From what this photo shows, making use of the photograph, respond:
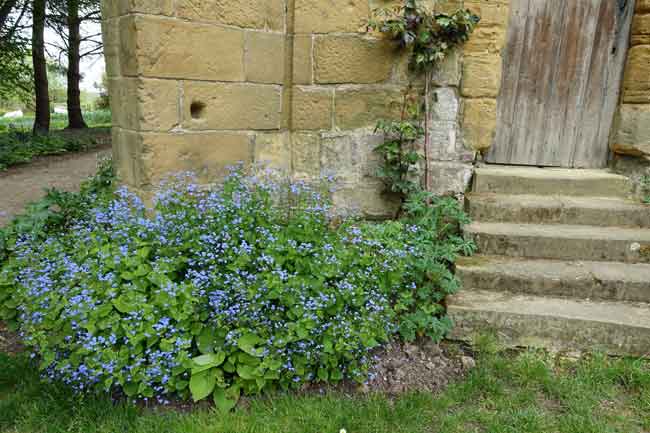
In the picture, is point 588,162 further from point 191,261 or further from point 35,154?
point 35,154

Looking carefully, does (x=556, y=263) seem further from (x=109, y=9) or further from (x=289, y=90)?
(x=109, y=9)

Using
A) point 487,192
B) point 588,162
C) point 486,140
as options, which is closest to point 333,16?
point 486,140

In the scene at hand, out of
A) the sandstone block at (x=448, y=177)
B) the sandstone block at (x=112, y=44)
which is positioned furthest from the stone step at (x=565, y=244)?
the sandstone block at (x=112, y=44)

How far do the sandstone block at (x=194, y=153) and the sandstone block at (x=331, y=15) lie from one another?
93 centimetres

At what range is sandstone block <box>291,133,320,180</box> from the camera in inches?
138

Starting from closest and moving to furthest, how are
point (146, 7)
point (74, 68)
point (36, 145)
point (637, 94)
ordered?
1. point (146, 7)
2. point (637, 94)
3. point (36, 145)
4. point (74, 68)

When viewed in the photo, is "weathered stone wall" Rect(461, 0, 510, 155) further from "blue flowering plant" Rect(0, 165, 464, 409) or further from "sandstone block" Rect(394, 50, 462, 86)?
"blue flowering plant" Rect(0, 165, 464, 409)

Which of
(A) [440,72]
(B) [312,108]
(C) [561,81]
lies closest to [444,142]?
(A) [440,72]

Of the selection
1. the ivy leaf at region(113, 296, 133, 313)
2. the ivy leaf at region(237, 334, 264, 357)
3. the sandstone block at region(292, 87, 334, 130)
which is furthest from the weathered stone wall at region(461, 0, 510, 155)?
the ivy leaf at region(113, 296, 133, 313)

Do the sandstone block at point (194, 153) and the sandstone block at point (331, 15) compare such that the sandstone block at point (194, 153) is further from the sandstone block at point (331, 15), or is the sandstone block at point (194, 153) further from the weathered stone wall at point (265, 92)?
the sandstone block at point (331, 15)

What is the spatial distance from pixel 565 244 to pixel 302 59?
232 centimetres

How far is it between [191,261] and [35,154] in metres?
8.26

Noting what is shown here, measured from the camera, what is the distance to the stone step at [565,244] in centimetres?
316

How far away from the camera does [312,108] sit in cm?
342
